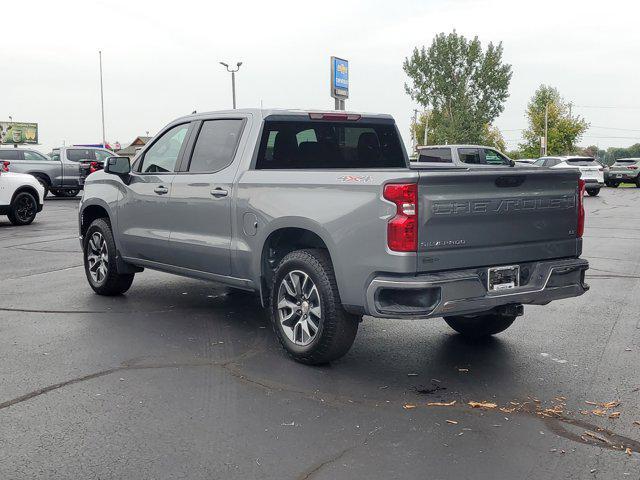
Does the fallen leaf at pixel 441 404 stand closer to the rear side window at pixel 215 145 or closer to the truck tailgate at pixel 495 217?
the truck tailgate at pixel 495 217

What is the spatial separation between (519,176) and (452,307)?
1067 millimetres

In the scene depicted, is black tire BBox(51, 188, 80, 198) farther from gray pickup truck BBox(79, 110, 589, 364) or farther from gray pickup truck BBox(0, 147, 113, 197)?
gray pickup truck BBox(79, 110, 589, 364)

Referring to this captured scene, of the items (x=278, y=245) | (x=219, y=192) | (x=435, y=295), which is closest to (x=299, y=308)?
(x=278, y=245)

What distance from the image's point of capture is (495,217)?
16.6 feet

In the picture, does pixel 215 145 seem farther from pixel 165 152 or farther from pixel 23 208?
pixel 23 208

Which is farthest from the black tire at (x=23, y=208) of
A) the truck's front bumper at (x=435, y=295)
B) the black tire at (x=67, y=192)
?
the truck's front bumper at (x=435, y=295)

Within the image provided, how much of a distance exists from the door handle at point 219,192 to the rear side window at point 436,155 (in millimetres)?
16764

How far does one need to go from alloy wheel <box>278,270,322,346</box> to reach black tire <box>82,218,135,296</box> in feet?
9.65

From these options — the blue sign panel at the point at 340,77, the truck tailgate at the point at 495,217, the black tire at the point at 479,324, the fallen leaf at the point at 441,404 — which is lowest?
the fallen leaf at the point at 441,404

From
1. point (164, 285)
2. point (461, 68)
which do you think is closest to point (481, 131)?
point (461, 68)

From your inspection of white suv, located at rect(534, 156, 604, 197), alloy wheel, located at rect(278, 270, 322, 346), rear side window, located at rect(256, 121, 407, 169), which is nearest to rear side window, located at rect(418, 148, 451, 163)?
white suv, located at rect(534, 156, 604, 197)

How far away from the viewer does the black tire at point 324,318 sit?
520 cm

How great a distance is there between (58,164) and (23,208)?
1007 cm

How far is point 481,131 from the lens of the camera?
8025 cm
